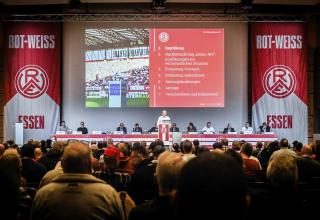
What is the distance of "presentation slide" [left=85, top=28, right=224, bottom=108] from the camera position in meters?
16.1

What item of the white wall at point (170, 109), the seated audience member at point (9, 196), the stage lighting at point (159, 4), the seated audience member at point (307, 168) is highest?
the stage lighting at point (159, 4)

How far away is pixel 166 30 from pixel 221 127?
3.80 metres

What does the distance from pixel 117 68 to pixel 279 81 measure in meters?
5.38

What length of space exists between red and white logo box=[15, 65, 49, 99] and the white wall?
0.76 meters

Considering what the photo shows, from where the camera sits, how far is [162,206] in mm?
2371

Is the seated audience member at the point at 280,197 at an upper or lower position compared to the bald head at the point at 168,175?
lower

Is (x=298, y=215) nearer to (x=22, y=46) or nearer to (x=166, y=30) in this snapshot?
(x=166, y=30)

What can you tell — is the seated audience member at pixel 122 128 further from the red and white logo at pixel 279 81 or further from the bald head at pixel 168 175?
the bald head at pixel 168 175

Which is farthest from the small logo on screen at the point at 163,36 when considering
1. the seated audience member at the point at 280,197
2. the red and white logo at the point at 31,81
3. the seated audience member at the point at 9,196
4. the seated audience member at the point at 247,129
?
the seated audience member at the point at 9,196

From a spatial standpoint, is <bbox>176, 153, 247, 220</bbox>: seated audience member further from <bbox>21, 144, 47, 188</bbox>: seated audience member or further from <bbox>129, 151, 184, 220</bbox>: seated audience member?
<bbox>21, 144, 47, 188</bbox>: seated audience member

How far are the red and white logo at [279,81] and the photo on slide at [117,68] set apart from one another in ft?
13.2

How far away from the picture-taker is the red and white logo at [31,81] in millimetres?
16641

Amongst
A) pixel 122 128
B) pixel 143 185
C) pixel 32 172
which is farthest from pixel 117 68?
pixel 143 185

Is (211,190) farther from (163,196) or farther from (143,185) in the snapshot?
(143,185)
